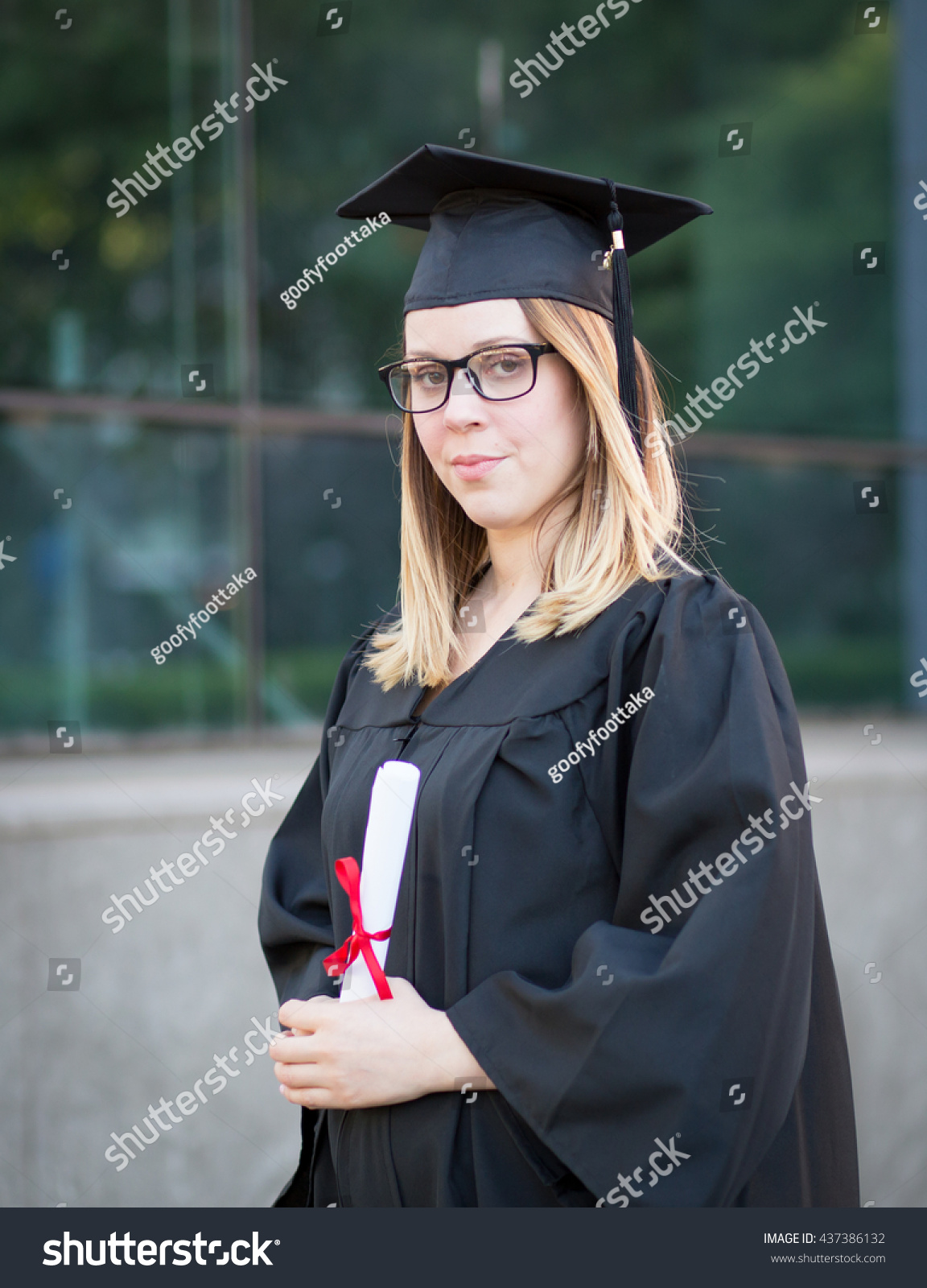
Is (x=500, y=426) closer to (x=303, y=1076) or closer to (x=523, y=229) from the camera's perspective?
(x=523, y=229)

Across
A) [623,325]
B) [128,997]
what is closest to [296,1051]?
Result: [623,325]

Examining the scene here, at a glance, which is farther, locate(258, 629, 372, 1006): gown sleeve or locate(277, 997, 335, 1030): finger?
locate(258, 629, 372, 1006): gown sleeve

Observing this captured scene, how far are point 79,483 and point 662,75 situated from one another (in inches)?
160

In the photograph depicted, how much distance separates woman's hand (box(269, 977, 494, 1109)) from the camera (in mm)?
1576

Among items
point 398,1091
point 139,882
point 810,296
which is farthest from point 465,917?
point 810,296

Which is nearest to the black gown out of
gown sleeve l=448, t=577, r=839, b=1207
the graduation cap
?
gown sleeve l=448, t=577, r=839, b=1207

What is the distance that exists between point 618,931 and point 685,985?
12cm

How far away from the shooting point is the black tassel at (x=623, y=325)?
1796 mm

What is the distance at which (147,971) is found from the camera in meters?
3.62

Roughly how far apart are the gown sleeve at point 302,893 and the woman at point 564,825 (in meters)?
0.02

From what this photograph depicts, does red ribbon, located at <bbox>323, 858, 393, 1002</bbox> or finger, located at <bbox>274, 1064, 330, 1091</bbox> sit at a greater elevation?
red ribbon, located at <bbox>323, 858, 393, 1002</bbox>

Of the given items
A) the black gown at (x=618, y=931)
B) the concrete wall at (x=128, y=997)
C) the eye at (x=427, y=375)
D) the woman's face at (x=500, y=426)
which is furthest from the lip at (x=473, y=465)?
the concrete wall at (x=128, y=997)

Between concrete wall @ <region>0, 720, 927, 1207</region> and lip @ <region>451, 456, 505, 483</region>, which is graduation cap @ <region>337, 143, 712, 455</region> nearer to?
lip @ <region>451, 456, 505, 483</region>

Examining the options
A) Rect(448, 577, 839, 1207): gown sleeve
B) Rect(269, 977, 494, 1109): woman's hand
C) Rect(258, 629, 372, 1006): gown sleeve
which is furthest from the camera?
Rect(258, 629, 372, 1006): gown sleeve
